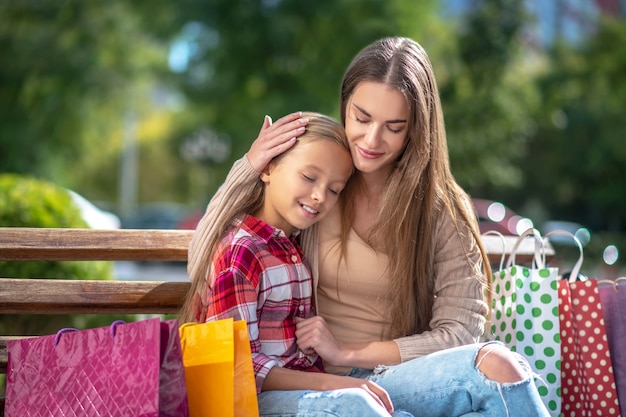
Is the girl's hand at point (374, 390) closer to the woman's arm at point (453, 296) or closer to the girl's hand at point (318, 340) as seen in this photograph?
the girl's hand at point (318, 340)

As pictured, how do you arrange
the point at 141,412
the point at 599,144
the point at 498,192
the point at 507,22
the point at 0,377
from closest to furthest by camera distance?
the point at 141,412
the point at 0,377
the point at 507,22
the point at 599,144
the point at 498,192

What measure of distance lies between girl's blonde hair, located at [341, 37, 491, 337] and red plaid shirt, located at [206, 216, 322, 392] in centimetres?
31

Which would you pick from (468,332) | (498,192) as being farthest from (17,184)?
(498,192)

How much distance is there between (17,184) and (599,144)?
23.9m

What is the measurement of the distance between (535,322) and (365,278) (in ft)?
2.29

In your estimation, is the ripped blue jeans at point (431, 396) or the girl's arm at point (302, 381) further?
the girl's arm at point (302, 381)

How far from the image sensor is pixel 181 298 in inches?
138

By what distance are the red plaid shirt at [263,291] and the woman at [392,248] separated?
0.20 feet

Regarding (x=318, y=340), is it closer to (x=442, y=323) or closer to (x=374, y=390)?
(x=374, y=390)

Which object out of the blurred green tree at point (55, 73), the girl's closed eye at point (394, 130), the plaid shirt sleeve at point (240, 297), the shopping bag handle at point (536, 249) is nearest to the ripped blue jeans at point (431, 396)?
the plaid shirt sleeve at point (240, 297)

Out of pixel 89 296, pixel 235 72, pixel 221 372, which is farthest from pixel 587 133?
pixel 221 372

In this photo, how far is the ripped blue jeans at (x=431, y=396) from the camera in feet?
9.05

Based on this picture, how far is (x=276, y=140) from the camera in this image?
10.6 feet

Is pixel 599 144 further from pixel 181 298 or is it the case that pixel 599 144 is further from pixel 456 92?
pixel 181 298
